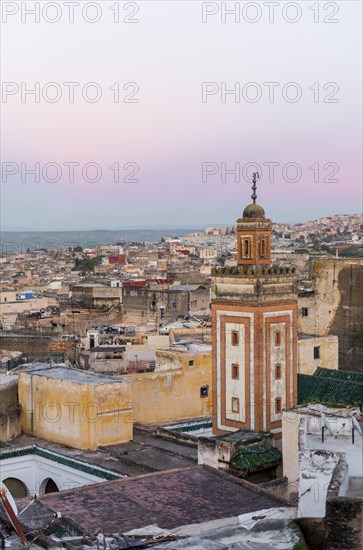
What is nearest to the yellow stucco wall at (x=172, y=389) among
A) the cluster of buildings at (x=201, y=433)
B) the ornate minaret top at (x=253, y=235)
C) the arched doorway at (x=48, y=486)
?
the cluster of buildings at (x=201, y=433)

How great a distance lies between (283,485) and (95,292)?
35780 millimetres

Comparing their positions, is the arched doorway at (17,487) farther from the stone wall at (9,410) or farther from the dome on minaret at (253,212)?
the dome on minaret at (253,212)

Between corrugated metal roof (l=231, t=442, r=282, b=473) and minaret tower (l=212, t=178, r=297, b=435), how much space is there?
1.83m

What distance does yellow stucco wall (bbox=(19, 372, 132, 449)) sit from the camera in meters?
18.5


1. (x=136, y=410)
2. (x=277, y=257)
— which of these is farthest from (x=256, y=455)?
(x=277, y=257)

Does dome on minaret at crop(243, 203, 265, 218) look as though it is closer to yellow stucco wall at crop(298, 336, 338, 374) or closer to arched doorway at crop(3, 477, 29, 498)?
yellow stucco wall at crop(298, 336, 338, 374)

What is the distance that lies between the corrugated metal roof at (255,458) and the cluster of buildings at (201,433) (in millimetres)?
25

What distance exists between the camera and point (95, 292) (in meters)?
49.8

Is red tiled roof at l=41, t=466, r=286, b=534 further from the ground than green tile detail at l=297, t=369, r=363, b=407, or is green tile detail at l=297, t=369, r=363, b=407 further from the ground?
green tile detail at l=297, t=369, r=363, b=407

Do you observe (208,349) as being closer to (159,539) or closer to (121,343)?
(121,343)

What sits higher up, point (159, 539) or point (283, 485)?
point (159, 539)

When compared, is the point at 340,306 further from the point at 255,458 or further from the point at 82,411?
the point at 255,458

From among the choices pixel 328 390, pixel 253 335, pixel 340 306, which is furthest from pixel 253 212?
pixel 340 306

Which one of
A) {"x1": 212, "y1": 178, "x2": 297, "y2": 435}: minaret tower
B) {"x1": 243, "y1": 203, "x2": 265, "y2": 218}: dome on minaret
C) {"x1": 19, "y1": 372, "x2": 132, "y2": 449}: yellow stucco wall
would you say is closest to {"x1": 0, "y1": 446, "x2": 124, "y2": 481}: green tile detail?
{"x1": 19, "y1": 372, "x2": 132, "y2": 449}: yellow stucco wall
